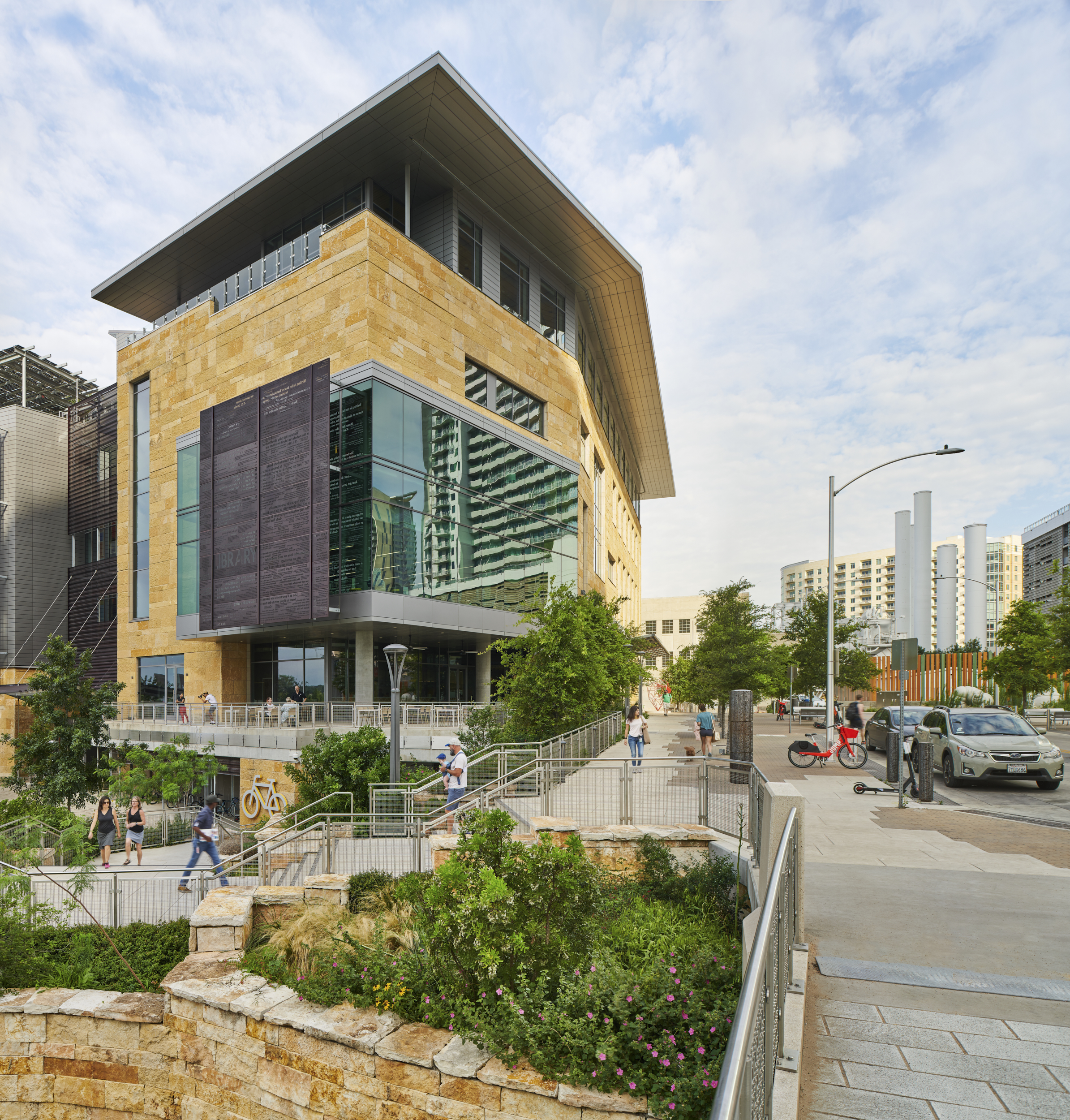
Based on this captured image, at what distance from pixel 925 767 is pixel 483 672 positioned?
24.2 metres

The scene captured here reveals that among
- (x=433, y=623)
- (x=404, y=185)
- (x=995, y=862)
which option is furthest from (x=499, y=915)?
(x=404, y=185)

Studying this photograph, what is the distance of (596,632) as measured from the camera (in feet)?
76.4

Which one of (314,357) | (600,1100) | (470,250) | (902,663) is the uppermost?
(470,250)

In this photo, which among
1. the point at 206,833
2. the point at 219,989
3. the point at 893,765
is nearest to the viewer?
the point at 219,989

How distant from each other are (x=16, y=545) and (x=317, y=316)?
34525 mm

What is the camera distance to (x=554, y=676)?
20812 mm

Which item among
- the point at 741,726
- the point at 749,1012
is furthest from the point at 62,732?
the point at 749,1012

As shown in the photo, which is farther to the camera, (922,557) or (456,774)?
(922,557)

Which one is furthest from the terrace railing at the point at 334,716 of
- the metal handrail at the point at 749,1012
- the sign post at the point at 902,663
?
the metal handrail at the point at 749,1012

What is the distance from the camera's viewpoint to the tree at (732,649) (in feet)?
116

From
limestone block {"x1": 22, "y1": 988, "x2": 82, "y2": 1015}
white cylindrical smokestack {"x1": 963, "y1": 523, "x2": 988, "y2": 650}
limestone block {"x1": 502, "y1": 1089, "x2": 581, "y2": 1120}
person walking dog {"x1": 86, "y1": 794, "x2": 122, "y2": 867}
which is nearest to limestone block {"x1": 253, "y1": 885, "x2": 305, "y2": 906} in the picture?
limestone block {"x1": 22, "y1": 988, "x2": 82, "y2": 1015}

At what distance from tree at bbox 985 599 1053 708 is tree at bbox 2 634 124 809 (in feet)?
143

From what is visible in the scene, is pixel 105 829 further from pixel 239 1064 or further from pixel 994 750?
pixel 994 750

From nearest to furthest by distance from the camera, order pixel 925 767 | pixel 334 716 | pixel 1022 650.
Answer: pixel 925 767 < pixel 334 716 < pixel 1022 650
